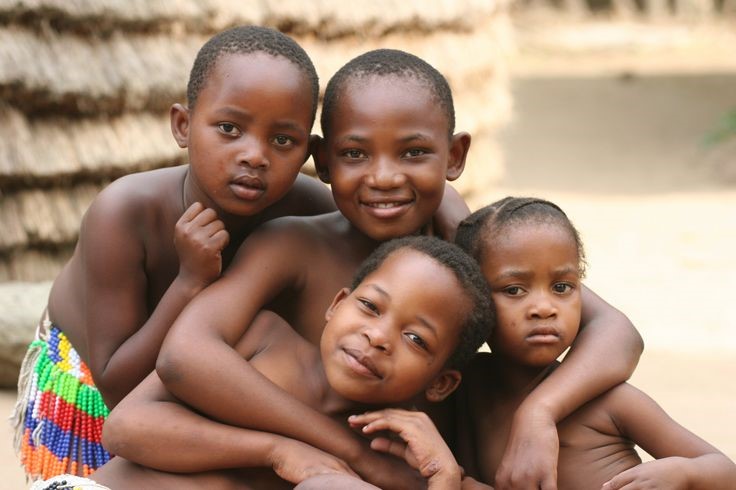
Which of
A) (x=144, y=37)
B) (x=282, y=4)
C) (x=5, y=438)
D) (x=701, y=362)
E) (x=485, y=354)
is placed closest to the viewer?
(x=485, y=354)

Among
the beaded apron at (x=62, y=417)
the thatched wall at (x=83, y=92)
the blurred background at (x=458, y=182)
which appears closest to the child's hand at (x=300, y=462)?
the beaded apron at (x=62, y=417)

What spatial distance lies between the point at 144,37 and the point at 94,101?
1.61ft

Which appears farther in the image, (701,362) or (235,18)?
(235,18)

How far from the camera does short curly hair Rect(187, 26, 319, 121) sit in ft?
9.43

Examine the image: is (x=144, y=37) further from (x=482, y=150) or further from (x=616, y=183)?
(x=616, y=183)

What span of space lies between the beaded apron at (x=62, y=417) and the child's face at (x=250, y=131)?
798 millimetres

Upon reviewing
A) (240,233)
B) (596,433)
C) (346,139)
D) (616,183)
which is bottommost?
(616,183)

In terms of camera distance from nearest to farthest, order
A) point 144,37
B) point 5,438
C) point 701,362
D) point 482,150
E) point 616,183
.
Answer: point 5,438
point 701,362
point 144,37
point 482,150
point 616,183

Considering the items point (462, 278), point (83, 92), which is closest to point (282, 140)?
point (462, 278)

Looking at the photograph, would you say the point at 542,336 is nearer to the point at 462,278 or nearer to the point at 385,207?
the point at 462,278

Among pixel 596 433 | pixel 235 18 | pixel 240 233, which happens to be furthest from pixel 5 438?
pixel 235 18

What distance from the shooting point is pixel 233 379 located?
256cm

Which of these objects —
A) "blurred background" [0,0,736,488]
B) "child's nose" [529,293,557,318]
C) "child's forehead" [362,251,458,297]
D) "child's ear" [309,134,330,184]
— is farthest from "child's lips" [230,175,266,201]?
"blurred background" [0,0,736,488]

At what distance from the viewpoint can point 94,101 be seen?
562 cm
